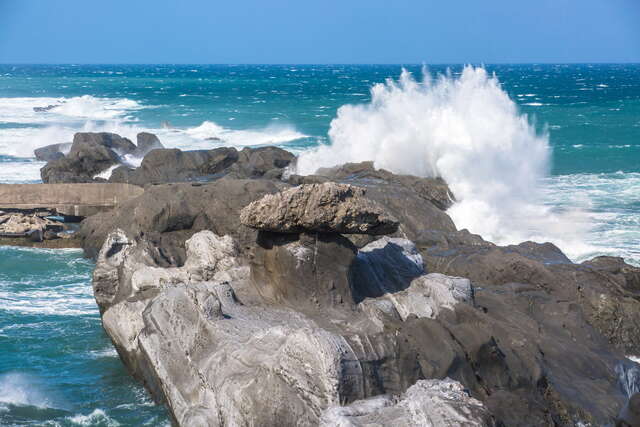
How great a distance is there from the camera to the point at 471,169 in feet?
65.7

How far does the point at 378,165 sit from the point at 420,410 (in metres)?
16.0

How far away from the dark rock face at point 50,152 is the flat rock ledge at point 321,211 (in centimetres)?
2252

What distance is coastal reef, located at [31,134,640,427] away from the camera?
6.09 m

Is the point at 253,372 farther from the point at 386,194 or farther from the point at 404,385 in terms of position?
the point at 386,194

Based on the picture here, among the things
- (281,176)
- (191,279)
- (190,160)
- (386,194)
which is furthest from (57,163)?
(191,279)

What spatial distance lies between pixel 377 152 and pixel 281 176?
3429 mm

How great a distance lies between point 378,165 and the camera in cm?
2123

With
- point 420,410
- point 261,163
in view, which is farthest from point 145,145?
point 420,410

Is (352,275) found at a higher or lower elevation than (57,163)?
higher

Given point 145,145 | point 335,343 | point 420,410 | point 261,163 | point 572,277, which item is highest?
point 335,343

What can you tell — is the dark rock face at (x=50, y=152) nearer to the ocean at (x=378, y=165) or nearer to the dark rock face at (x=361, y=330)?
the ocean at (x=378, y=165)

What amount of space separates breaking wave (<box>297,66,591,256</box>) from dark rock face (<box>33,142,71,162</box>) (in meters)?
10.4

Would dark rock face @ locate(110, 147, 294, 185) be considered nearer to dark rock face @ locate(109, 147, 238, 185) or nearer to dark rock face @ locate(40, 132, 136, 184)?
dark rock face @ locate(109, 147, 238, 185)

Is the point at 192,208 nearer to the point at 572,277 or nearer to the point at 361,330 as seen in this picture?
the point at 572,277
